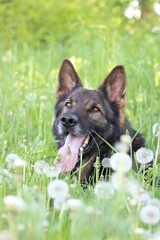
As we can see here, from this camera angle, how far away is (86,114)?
13.6ft

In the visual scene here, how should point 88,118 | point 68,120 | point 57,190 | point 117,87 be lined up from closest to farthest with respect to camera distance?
point 57,190, point 68,120, point 88,118, point 117,87

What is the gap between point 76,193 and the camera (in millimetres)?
2836

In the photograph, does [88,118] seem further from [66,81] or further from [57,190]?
[57,190]

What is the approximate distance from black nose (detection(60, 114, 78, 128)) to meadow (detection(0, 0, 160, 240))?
19cm

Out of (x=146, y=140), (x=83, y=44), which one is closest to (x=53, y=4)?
(x=83, y=44)

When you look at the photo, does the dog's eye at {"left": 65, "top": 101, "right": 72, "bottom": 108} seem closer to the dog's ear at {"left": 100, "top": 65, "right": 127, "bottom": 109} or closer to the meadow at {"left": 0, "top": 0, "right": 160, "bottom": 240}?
the meadow at {"left": 0, "top": 0, "right": 160, "bottom": 240}

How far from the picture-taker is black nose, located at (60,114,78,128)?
12.8ft

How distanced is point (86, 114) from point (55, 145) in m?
0.57

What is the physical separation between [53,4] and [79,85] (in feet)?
24.4

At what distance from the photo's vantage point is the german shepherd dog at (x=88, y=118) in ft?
13.0

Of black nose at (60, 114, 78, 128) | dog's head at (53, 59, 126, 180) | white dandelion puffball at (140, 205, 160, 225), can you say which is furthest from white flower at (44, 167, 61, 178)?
black nose at (60, 114, 78, 128)

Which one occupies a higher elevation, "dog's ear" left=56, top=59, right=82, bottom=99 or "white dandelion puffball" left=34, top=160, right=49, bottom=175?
"dog's ear" left=56, top=59, right=82, bottom=99

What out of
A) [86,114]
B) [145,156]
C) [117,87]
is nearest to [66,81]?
[117,87]

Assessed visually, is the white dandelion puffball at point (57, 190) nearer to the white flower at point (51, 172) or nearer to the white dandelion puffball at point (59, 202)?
the white dandelion puffball at point (59, 202)
